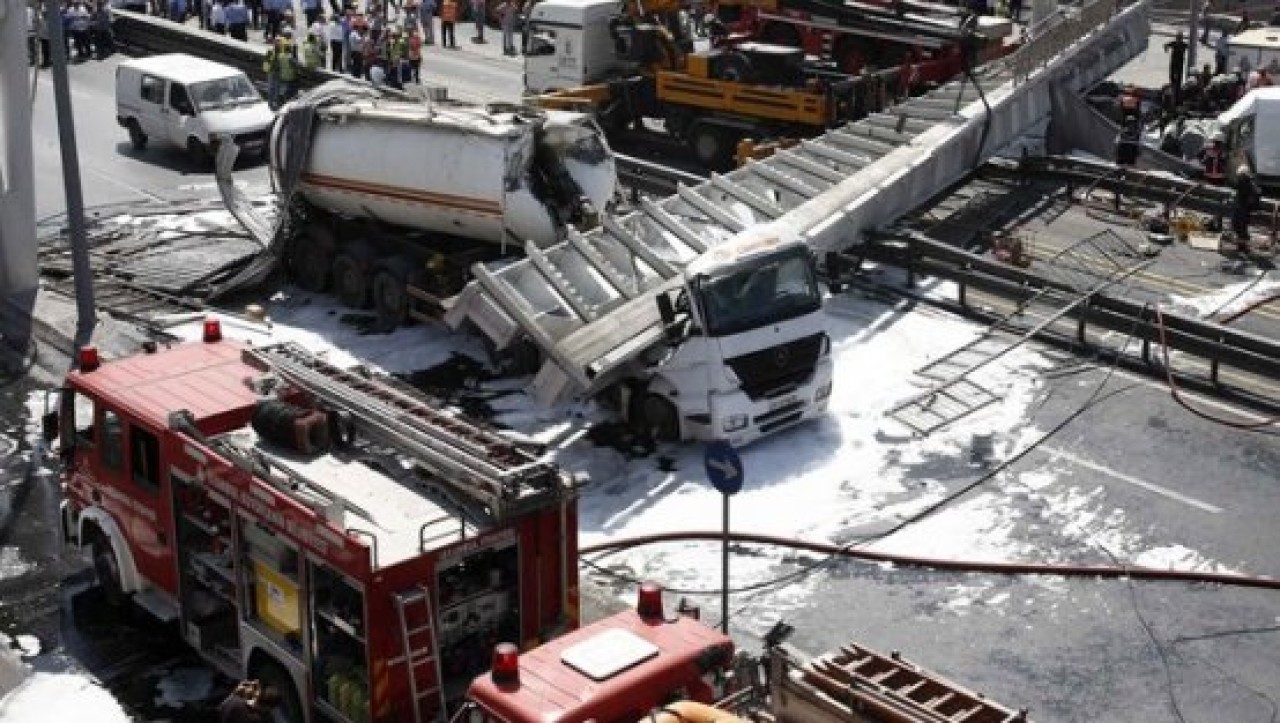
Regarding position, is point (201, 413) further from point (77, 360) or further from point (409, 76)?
point (409, 76)

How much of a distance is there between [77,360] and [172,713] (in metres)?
8.84

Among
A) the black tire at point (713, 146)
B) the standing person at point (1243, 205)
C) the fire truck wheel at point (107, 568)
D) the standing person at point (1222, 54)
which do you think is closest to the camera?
the fire truck wheel at point (107, 568)

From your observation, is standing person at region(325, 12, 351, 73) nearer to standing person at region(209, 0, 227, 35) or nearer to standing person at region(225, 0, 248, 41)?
standing person at region(225, 0, 248, 41)

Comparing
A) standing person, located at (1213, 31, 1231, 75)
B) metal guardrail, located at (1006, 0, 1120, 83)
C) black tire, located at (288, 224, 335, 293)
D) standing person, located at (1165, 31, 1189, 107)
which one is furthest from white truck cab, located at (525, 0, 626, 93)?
standing person, located at (1213, 31, 1231, 75)

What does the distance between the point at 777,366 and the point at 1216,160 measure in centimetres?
1242

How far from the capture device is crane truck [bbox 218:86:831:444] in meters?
17.6

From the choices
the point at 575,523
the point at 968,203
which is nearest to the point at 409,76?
the point at 968,203

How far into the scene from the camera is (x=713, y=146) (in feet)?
99.0

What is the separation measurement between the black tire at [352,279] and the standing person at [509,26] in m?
19.3

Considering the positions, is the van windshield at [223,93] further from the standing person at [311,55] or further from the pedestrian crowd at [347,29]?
the standing person at [311,55]

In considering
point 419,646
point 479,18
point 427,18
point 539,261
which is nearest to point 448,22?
point 427,18

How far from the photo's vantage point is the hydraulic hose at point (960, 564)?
14852 millimetres

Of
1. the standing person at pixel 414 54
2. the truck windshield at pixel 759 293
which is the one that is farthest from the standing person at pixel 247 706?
the standing person at pixel 414 54

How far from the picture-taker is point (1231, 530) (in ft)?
51.8
